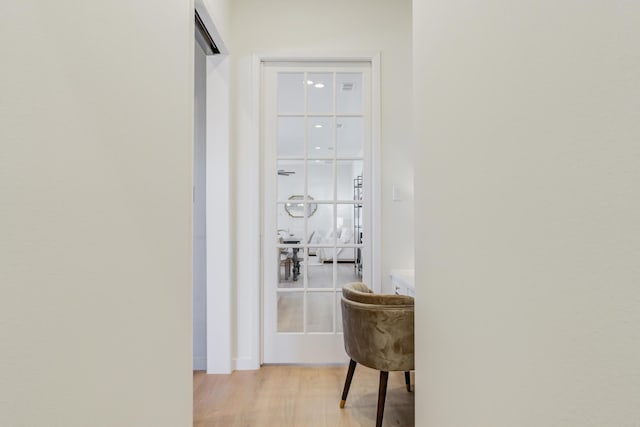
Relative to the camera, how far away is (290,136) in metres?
2.83

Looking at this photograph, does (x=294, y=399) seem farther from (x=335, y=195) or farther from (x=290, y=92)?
(x=290, y=92)

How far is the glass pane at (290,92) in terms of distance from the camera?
111 inches

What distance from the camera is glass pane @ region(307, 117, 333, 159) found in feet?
9.26

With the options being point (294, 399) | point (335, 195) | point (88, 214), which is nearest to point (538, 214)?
point (88, 214)

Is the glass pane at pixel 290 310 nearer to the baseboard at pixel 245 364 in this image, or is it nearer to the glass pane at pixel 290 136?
the baseboard at pixel 245 364

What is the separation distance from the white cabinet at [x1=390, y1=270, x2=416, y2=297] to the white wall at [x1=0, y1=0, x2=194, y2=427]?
1437 mm

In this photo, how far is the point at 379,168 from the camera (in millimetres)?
2760

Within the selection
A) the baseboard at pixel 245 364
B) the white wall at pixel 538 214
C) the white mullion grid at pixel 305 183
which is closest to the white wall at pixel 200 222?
the baseboard at pixel 245 364

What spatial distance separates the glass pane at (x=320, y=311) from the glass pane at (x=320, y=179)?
77 cm

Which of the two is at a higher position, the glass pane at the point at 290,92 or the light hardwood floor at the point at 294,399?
the glass pane at the point at 290,92

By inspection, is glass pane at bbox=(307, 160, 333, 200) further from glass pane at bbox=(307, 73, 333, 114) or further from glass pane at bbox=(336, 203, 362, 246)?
glass pane at bbox=(307, 73, 333, 114)

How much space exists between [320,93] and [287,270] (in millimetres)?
1417

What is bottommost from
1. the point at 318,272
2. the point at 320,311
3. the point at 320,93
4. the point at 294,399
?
the point at 294,399

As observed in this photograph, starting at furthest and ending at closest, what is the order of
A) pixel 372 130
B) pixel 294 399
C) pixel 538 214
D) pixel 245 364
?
pixel 372 130 < pixel 245 364 < pixel 294 399 < pixel 538 214
